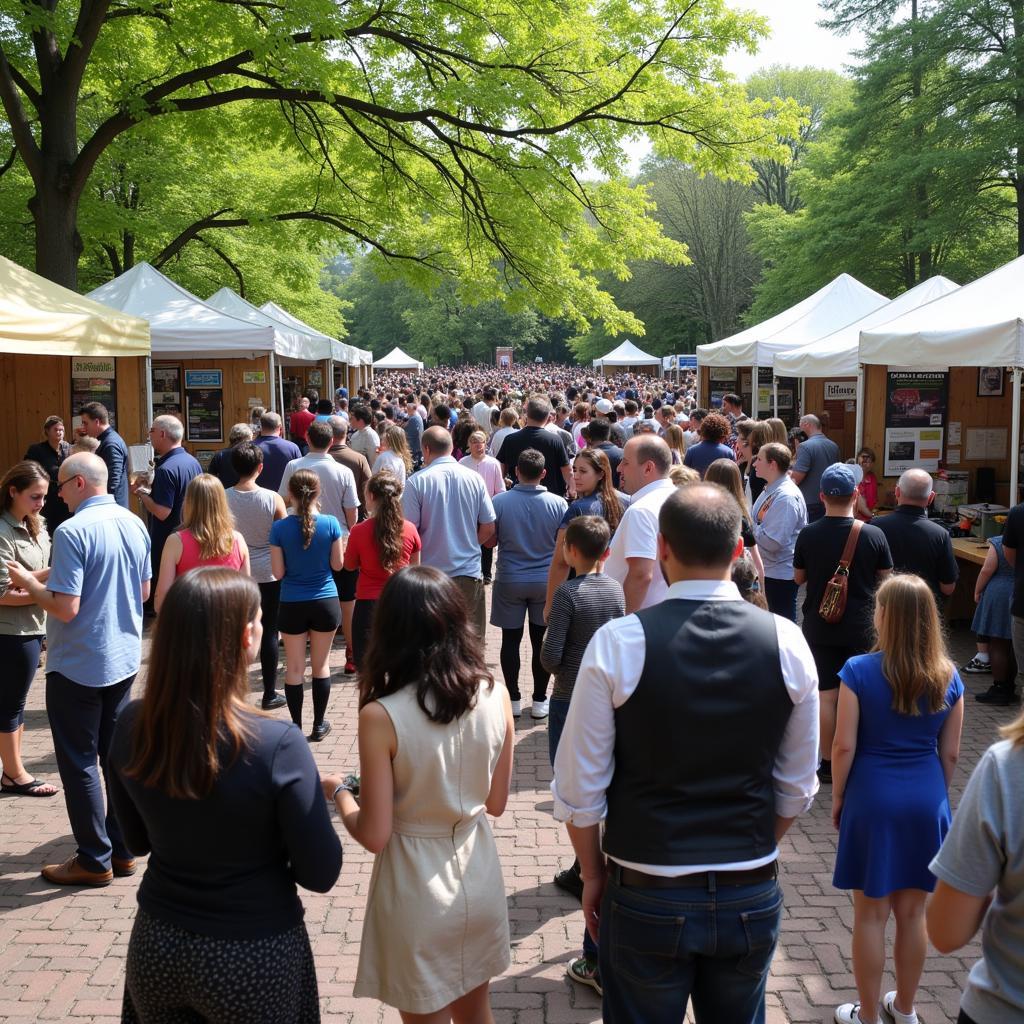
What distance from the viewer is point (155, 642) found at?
240 cm

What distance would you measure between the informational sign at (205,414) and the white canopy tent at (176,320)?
0.69 meters

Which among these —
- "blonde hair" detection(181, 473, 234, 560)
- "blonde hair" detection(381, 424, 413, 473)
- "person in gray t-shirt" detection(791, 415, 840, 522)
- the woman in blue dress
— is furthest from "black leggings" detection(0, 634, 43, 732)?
"person in gray t-shirt" detection(791, 415, 840, 522)

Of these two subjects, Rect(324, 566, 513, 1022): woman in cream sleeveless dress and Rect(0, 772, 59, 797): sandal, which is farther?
Rect(0, 772, 59, 797): sandal

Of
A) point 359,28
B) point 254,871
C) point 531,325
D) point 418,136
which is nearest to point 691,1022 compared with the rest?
point 254,871

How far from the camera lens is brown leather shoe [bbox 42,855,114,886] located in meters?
4.75

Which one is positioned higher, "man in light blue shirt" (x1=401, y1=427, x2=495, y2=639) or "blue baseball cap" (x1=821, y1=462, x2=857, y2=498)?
"blue baseball cap" (x1=821, y1=462, x2=857, y2=498)

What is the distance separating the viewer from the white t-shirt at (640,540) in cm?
486

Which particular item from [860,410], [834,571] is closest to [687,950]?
[834,571]

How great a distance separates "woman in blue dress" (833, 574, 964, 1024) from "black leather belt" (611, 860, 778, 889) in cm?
122

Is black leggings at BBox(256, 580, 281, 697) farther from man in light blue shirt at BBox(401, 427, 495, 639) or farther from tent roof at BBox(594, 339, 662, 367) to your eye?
tent roof at BBox(594, 339, 662, 367)

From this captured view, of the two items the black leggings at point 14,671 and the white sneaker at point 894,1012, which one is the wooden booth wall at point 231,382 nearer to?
the black leggings at point 14,671

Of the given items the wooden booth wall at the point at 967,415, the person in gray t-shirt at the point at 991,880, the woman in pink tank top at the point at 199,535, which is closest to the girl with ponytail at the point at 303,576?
the woman in pink tank top at the point at 199,535

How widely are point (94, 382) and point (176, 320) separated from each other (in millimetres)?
2003

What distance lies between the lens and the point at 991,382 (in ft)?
37.1
